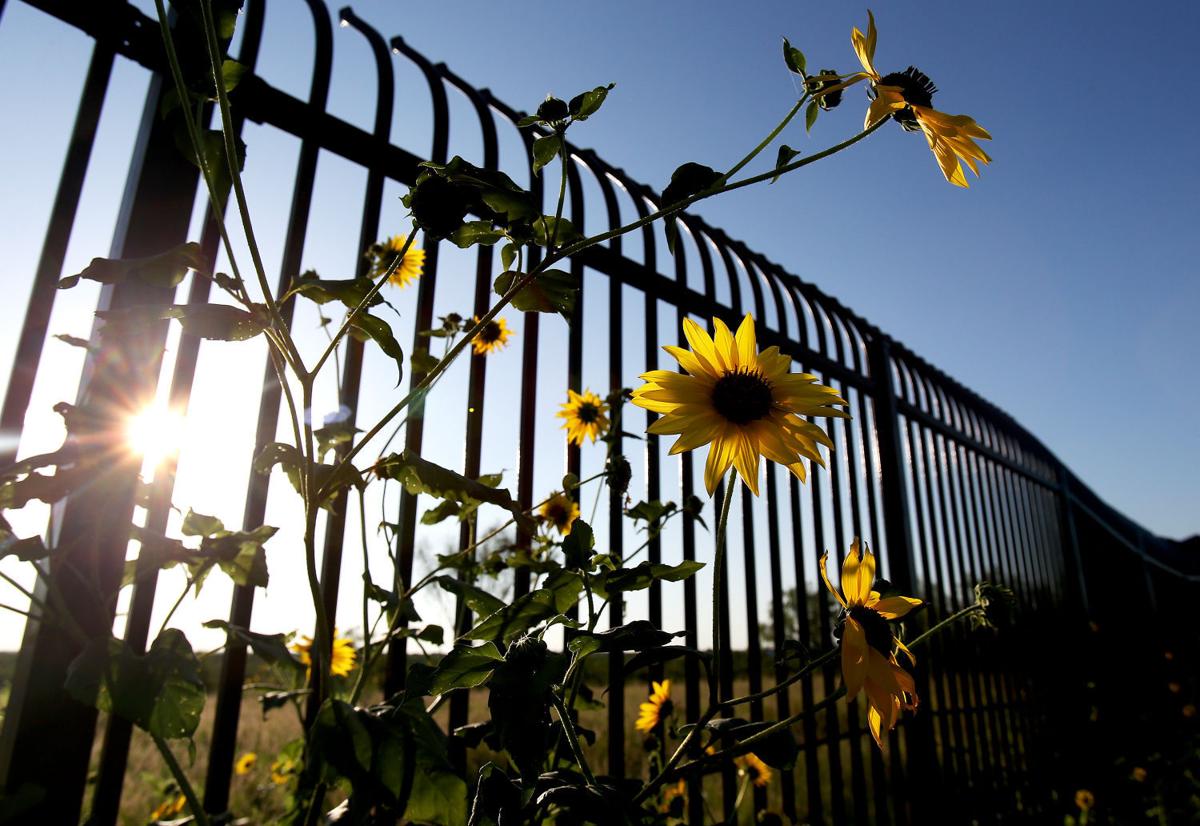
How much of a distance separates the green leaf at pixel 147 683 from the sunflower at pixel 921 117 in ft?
2.86

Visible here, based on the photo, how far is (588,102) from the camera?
2.41 feet

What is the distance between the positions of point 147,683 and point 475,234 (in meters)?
0.51

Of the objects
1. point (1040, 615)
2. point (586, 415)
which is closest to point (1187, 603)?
point (1040, 615)

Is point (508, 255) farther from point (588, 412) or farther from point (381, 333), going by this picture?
point (588, 412)

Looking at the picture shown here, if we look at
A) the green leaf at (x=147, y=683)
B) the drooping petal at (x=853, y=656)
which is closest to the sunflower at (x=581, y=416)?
the drooping petal at (x=853, y=656)

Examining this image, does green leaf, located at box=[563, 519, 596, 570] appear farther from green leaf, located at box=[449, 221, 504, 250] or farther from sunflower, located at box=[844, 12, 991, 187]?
sunflower, located at box=[844, 12, 991, 187]

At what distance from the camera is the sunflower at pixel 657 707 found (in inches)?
72.2

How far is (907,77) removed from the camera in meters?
0.88

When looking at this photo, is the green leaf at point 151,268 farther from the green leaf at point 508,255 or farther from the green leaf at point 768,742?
the green leaf at point 768,742

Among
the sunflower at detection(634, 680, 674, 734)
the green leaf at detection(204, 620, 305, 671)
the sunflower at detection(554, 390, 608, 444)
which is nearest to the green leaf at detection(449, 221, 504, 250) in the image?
the green leaf at detection(204, 620, 305, 671)

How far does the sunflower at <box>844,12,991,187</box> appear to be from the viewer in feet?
2.81

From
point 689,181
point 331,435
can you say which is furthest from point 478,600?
point 689,181

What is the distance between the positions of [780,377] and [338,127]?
1.16m

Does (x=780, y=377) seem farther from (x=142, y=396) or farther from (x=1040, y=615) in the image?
(x=1040, y=615)
